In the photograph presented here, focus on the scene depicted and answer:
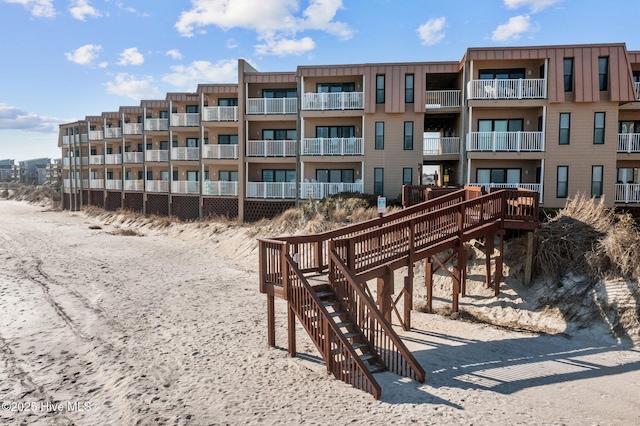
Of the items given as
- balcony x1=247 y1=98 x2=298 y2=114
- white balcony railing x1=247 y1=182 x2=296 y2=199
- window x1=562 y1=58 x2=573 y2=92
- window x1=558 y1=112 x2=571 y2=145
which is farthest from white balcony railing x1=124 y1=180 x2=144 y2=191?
window x1=562 y1=58 x2=573 y2=92

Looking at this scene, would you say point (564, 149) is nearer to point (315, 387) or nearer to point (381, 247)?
point (381, 247)

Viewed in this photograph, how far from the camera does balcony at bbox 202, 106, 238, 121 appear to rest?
103ft

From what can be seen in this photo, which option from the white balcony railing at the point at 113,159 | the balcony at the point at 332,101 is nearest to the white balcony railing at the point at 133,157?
the white balcony railing at the point at 113,159

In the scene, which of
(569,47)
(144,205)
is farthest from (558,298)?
(144,205)

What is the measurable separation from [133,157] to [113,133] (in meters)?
5.72

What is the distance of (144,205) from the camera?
39.9 m

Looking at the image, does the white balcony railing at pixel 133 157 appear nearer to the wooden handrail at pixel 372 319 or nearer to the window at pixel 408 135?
the window at pixel 408 135

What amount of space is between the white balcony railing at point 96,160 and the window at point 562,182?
148 feet

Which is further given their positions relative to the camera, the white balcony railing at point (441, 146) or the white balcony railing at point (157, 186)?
the white balcony railing at point (157, 186)

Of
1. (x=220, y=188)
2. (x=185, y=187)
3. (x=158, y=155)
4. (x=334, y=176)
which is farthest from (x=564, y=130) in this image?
(x=158, y=155)

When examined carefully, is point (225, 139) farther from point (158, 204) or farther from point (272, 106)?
point (158, 204)

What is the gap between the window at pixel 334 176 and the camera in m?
28.9

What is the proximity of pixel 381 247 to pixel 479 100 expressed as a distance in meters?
15.5

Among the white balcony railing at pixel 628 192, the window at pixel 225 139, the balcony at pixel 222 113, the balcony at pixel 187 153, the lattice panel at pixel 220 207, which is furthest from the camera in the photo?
the balcony at pixel 187 153
